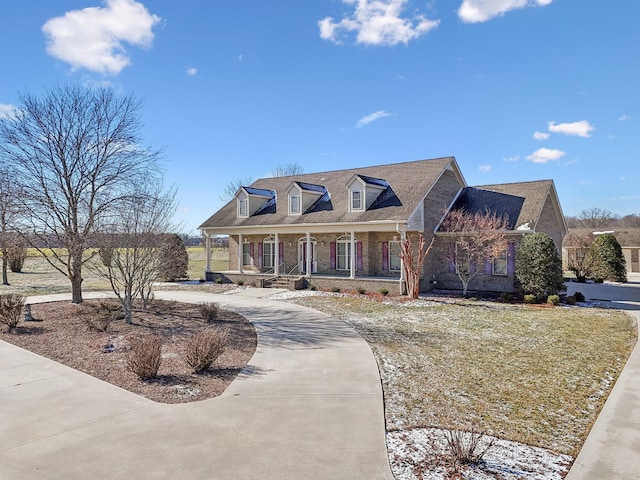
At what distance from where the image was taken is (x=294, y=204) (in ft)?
80.4

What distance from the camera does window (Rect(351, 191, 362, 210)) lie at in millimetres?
21844

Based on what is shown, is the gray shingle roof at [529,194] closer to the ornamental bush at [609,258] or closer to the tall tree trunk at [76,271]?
the ornamental bush at [609,258]

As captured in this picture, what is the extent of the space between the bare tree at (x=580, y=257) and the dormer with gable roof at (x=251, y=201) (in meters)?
20.1

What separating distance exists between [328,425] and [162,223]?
10.1 m

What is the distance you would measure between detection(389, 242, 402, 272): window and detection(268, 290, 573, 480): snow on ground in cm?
1643

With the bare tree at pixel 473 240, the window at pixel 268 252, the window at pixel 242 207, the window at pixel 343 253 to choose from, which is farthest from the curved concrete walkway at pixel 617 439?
the window at pixel 242 207

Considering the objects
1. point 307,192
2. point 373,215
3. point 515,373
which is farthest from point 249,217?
point 515,373

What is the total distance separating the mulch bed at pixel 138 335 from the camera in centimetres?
709

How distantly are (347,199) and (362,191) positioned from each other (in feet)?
6.32

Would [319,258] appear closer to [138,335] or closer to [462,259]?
[462,259]

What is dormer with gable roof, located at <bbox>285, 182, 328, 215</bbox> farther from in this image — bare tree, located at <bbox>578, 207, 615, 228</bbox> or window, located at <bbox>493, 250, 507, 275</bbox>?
bare tree, located at <bbox>578, 207, 615, 228</bbox>

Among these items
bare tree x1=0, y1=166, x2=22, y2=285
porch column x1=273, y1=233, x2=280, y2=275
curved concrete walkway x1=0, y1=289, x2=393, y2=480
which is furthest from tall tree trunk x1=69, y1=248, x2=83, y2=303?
porch column x1=273, y1=233, x2=280, y2=275

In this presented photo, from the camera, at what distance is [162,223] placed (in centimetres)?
1359

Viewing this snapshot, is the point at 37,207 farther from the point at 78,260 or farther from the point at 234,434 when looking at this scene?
the point at 234,434
